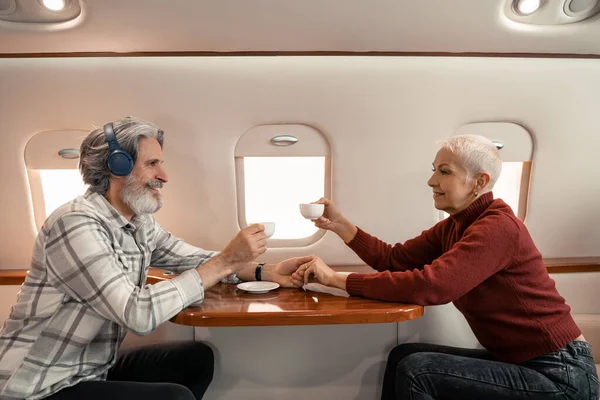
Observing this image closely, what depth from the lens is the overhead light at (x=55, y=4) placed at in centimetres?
193

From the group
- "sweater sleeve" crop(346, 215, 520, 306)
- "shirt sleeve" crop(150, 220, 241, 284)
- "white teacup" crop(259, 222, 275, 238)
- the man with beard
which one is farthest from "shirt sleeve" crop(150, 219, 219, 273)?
"sweater sleeve" crop(346, 215, 520, 306)

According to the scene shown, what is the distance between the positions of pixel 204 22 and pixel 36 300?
1.33m

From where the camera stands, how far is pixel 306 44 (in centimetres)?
225

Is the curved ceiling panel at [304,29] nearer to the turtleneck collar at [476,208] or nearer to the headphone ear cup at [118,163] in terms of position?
the headphone ear cup at [118,163]

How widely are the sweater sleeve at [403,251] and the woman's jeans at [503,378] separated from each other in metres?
0.51

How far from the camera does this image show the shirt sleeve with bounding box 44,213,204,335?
4.83 ft

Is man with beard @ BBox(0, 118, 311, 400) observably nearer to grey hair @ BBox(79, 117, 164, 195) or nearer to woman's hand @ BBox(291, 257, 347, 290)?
grey hair @ BBox(79, 117, 164, 195)

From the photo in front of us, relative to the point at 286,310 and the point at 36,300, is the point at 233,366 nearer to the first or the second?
the point at 286,310

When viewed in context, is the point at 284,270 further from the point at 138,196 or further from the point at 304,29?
the point at 304,29

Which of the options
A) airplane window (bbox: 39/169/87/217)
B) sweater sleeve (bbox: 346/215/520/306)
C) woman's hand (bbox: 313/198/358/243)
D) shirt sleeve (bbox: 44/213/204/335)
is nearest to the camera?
shirt sleeve (bbox: 44/213/204/335)

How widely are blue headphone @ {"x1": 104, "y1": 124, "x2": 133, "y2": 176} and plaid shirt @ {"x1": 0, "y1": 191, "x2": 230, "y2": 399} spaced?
15 centimetres

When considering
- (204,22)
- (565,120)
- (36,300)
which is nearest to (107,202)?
(36,300)

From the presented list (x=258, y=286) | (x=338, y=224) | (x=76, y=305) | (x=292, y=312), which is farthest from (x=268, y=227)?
(x=76, y=305)

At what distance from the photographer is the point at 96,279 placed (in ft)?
4.83
